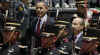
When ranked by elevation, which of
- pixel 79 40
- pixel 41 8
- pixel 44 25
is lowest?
pixel 79 40

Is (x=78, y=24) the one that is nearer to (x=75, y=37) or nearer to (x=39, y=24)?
(x=75, y=37)

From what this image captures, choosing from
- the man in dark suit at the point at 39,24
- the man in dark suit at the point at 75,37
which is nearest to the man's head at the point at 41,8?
the man in dark suit at the point at 39,24

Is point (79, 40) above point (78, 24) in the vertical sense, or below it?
below

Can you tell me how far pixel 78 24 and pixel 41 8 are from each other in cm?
76

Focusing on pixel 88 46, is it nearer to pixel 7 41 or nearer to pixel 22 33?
pixel 22 33

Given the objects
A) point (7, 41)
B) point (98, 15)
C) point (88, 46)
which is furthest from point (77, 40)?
point (7, 41)

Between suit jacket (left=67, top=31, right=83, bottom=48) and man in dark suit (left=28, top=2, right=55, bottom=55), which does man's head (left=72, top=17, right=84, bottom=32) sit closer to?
suit jacket (left=67, top=31, right=83, bottom=48)

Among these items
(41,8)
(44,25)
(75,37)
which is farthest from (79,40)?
(41,8)

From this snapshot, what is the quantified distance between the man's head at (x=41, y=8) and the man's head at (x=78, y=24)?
58 cm

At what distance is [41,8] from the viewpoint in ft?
17.0

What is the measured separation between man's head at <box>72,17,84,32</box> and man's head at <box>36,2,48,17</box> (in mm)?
584

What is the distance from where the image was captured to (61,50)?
5078 millimetres

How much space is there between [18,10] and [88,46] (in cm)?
150

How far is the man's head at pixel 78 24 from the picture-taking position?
480cm
